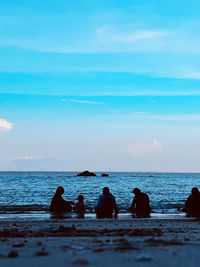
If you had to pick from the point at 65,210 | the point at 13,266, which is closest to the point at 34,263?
the point at 13,266

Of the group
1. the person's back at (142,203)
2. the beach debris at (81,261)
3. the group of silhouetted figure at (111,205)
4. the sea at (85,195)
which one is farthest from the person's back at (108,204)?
the beach debris at (81,261)

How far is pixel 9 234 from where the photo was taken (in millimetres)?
7297

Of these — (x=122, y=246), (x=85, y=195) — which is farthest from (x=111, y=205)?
(x=85, y=195)

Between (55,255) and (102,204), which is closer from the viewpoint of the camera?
(55,255)

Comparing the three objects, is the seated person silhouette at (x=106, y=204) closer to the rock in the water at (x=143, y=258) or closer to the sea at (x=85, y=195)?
the sea at (x=85, y=195)

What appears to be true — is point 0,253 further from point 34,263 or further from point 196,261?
point 196,261

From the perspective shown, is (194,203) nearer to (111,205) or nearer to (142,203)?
(142,203)

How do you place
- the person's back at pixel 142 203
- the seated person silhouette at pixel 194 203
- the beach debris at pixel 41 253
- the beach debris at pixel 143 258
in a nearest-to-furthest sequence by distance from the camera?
the beach debris at pixel 143 258
the beach debris at pixel 41 253
the person's back at pixel 142 203
the seated person silhouette at pixel 194 203

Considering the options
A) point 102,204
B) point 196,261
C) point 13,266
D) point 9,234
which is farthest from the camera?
point 102,204

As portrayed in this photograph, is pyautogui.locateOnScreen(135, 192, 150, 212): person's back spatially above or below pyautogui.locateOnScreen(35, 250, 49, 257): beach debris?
below

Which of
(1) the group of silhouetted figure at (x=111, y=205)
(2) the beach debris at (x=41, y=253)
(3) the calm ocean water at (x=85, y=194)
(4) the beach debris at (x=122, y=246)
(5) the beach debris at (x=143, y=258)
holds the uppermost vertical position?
(5) the beach debris at (x=143, y=258)

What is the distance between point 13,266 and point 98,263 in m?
0.91

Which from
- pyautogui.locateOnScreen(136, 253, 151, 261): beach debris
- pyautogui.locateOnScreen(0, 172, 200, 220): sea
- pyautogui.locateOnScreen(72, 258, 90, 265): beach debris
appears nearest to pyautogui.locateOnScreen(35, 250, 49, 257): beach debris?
pyautogui.locateOnScreen(72, 258, 90, 265): beach debris

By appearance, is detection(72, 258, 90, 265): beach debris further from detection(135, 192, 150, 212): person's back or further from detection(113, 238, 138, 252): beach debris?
detection(135, 192, 150, 212): person's back
